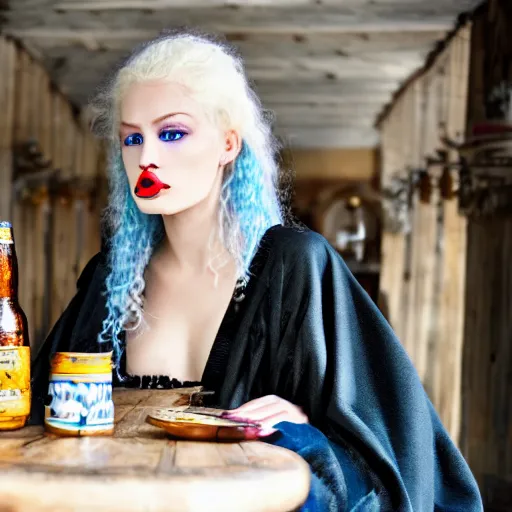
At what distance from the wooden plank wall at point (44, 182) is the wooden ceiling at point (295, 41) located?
10cm

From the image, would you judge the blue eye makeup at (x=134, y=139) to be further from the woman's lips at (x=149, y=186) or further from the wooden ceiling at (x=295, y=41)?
the wooden ceiling at (x=295, y=41)

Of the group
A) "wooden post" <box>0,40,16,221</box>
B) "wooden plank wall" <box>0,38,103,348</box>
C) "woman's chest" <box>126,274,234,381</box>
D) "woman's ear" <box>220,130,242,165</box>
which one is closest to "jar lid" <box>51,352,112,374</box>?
"woman's chest" <box>126,274,234,381</box>

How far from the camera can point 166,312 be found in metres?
1.33

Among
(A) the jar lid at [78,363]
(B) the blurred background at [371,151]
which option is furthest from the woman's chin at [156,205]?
(B) the blurred background at [371,151]

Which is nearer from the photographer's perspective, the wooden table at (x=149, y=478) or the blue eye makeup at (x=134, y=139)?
the wooden table at (x=149, y=478)

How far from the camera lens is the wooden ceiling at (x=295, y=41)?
2609mm

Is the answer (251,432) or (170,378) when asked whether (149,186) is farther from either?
(251,432)

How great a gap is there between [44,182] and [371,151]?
1.24 m

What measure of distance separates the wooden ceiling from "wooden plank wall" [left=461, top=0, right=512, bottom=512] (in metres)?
0.19

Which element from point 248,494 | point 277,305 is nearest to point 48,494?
point 248,494

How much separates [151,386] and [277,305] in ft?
0.85

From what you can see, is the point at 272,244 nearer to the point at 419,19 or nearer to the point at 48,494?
the point at 48,494

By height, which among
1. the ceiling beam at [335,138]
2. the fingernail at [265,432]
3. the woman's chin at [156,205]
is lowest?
the fingernail at [265,432]

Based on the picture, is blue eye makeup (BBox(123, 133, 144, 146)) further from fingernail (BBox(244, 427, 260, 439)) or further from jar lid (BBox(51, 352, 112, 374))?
fingernail (BBox(244, 427, 260, 439))
